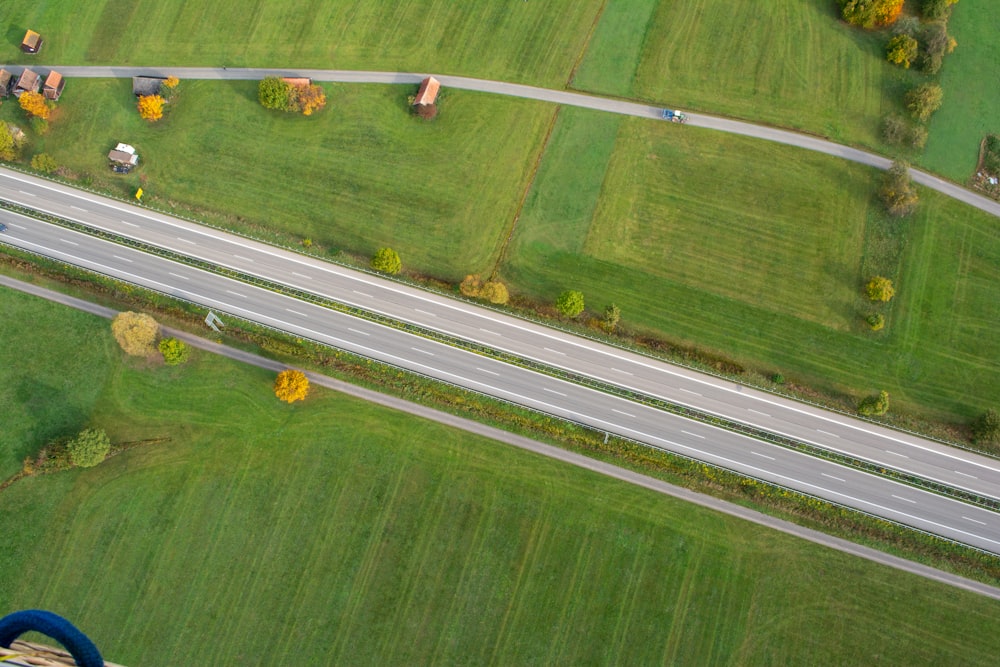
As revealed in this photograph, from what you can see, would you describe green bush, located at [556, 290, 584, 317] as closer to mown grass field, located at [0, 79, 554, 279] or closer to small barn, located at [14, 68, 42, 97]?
mown grass field, located at [0, 79, 554, 279]

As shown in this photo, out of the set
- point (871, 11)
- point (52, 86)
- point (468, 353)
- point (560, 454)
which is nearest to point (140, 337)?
point (468, 353)

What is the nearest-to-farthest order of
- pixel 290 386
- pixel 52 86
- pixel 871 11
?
1. pixel 290 386
2. pixel 871 11
3. pixel 52 86

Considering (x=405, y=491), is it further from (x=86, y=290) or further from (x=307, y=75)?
(x=307, y=75)

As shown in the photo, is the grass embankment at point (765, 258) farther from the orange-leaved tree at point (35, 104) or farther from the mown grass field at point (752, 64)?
the orange-leaved tree at point (35, 104)

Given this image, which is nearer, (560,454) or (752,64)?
(560,454)

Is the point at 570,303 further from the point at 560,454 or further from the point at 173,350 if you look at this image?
the point at 173,350

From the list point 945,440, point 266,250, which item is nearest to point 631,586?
point 945,440
